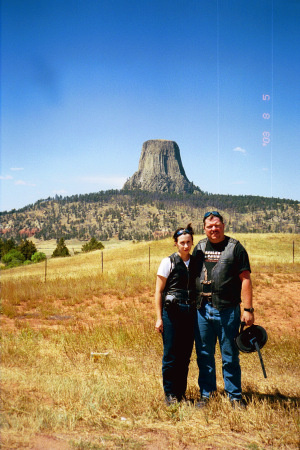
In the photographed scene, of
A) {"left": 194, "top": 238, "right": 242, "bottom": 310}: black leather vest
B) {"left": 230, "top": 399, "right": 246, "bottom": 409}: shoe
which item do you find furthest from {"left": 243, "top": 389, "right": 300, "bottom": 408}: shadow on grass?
{"left": 194, "top": 238, "right": 242, "bottom": 310}: black leather vest

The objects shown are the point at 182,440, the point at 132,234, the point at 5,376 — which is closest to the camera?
the point at 182,440

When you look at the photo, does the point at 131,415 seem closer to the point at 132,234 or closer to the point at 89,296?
the point at 89,296

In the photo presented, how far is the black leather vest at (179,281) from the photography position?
12.2 ft

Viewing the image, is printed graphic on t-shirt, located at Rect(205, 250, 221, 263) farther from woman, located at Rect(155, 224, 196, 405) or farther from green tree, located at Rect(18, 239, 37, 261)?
green tree, located at Rect(18, 239, 37, 261)

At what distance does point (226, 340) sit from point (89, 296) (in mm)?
10771

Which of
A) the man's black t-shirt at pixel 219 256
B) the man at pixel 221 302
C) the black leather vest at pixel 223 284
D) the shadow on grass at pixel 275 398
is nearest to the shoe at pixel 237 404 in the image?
the man at pixel 221 302

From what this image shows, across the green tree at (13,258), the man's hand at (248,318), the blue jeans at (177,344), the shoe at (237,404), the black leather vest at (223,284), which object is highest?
the black leather vest at (223,284)

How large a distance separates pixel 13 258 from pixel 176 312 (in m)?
59.0

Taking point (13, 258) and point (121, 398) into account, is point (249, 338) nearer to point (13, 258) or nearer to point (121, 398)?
point (121, 398)

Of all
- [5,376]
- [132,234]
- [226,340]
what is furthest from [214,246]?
[132,234]

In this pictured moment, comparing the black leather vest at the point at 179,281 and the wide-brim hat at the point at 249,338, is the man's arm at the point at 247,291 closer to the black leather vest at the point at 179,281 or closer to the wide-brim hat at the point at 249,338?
the wide-brim hat at the point at 249,338

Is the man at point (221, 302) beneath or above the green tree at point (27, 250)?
above

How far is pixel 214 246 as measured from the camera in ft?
12.6

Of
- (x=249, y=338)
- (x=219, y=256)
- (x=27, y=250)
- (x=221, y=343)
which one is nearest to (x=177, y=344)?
(x=221, y=343)
